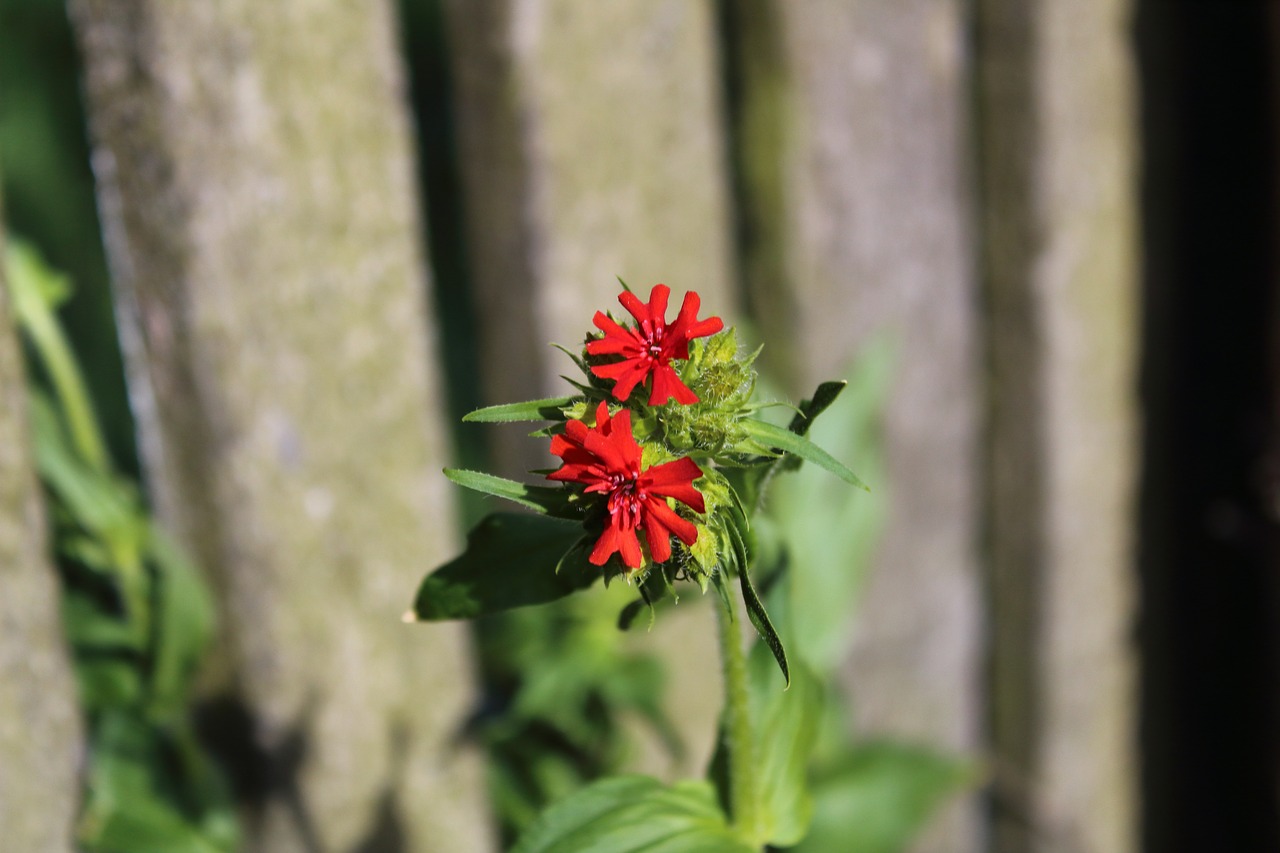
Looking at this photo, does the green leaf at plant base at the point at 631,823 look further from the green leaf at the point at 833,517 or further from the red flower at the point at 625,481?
the green leaf at the point at 833,517

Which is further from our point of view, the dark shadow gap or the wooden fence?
the dark shadow gap

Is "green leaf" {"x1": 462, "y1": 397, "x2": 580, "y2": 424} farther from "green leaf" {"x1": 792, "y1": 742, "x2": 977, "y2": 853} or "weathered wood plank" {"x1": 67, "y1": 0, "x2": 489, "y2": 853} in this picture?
"green leaf" {"x1": 792, "y1": 742, "x2": 977, "y2": 853}

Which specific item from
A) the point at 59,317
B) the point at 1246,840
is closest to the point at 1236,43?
the point at 1246,840

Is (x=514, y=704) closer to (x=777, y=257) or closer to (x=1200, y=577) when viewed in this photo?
(x=777, y=257)

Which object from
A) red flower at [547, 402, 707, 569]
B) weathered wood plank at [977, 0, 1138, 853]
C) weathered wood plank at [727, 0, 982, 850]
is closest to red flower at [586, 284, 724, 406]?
red flower at [547, 402, 707, 569]

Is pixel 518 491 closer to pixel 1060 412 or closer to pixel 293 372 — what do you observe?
pixel 293 372

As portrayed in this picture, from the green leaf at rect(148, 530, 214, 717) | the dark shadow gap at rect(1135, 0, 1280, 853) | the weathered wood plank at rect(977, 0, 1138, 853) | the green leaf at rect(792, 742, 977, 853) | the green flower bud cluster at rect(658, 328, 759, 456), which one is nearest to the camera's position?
the green flower bud cluster at rect(658, 328, 759, 456)

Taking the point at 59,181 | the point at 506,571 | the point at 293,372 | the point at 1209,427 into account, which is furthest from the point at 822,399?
the point at 59,181
